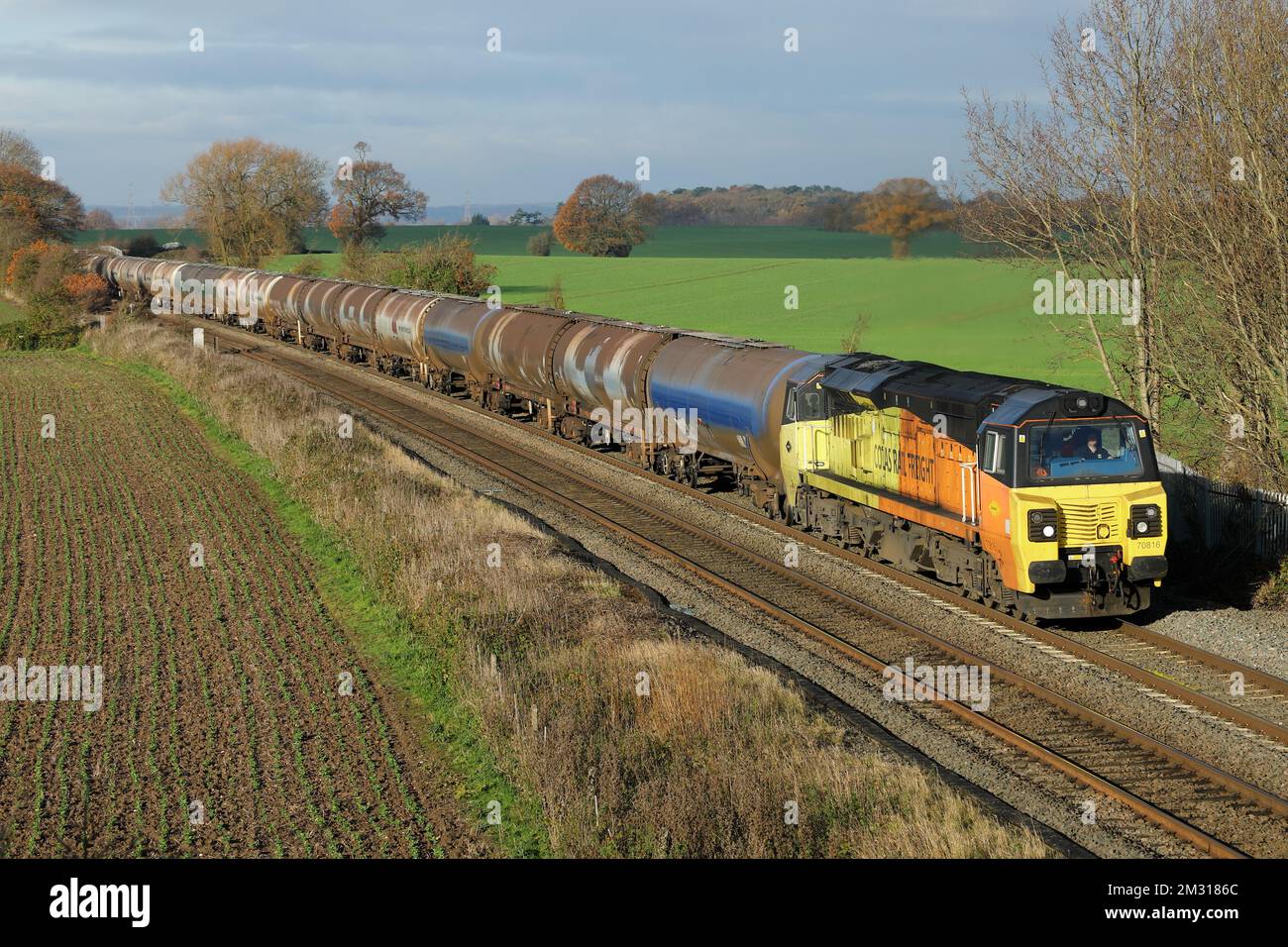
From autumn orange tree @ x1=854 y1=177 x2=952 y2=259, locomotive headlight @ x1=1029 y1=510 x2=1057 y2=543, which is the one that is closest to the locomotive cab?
locomotive headlight @ x1=1029 y1=510 x2=1057 y2=543

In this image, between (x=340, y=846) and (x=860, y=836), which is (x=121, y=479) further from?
(x=860, y=836)

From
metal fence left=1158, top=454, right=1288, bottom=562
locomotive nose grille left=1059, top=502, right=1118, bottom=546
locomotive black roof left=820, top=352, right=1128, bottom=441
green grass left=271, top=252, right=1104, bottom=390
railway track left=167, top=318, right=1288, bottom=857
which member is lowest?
railway track left=167, top=318, right=1288, bottom=857

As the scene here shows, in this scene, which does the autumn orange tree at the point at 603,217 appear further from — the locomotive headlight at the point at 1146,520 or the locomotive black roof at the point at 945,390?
the locomotive headlight at the point at 1146,520

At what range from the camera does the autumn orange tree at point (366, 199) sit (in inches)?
5012

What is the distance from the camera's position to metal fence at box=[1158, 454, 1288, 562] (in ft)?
68.3

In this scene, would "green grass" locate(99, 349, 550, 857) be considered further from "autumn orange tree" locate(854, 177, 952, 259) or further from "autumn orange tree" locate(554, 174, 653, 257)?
"autumn orange tree" locate(554, 174, 653, 257)

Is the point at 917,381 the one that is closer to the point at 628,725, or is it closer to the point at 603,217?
the point at 628,725

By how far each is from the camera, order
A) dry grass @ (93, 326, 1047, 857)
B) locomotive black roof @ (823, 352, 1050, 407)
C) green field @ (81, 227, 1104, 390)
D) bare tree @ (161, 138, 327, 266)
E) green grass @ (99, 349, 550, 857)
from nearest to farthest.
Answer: dry grass @ (93, 326, 1047, 857) < green grass @ (99, 349, 550, 857) < locomotive black roof @ (823, 352, 1050, 407) < green field @ (81, 227, 1104, 390) < bare tree @ (161, 138, 327, 266)

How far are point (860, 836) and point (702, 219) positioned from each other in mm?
173431

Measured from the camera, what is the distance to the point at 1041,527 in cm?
1734

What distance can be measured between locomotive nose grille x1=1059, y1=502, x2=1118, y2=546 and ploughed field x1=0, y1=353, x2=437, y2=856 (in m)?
9.60

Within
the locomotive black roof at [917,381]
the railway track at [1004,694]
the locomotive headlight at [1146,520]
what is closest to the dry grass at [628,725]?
the railway track at [1004,694]

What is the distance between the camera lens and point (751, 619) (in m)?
19.5
